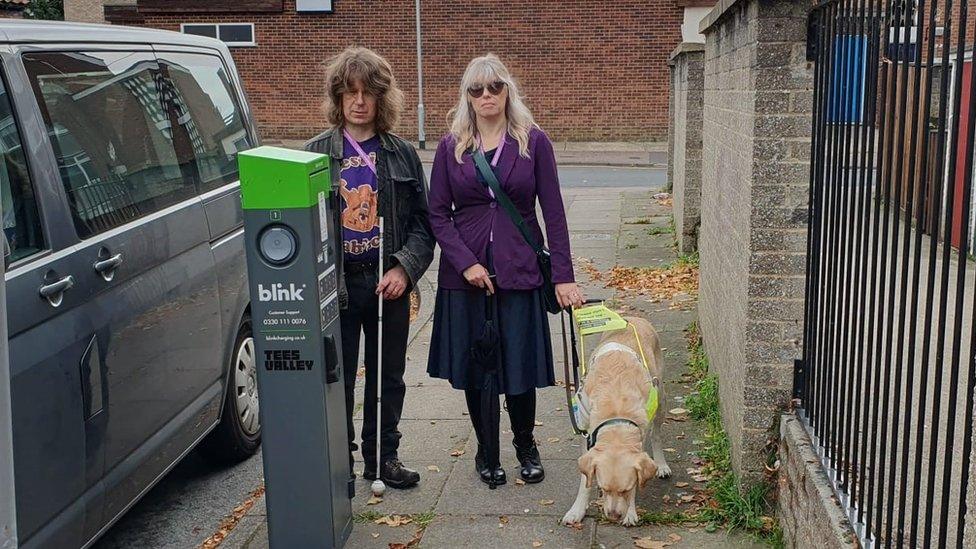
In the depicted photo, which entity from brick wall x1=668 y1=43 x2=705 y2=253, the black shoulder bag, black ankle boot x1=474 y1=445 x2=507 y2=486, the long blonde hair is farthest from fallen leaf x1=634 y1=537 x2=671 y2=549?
brick wall x1=668 y1=43 x2=705 y2=253

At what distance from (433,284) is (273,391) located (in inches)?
250

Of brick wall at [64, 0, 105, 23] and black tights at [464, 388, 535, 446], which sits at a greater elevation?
brick wall at [64, 0, 105, 23]

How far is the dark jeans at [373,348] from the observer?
186 inches

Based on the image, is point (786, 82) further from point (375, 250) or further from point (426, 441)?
point (426, 441)

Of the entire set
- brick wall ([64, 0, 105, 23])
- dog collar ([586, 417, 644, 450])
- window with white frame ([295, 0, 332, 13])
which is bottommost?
dog collar ([586, 417, 644, 450])

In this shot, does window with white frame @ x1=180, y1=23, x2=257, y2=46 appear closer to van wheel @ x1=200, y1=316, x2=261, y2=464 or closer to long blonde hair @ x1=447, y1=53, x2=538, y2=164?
van wheel @ x1=200, y1=316, x2=261, y2=464

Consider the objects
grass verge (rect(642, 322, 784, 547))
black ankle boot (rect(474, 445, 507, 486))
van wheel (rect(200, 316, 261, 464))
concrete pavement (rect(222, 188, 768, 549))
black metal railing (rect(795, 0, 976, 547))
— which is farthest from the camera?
van wheel (rect(200, 316, 261, 464))

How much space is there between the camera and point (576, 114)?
88.4ft

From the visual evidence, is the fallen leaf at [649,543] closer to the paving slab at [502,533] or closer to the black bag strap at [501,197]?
the paving slab at [502,533]

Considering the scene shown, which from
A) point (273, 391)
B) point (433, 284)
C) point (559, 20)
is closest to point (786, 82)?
point (273, 391)

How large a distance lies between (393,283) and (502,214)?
589mm

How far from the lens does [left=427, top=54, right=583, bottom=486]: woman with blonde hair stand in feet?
15.3

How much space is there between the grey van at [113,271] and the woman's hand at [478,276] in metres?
1.28

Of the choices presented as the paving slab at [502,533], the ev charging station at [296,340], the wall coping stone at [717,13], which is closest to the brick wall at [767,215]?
the wall coping stone at [717,13]
